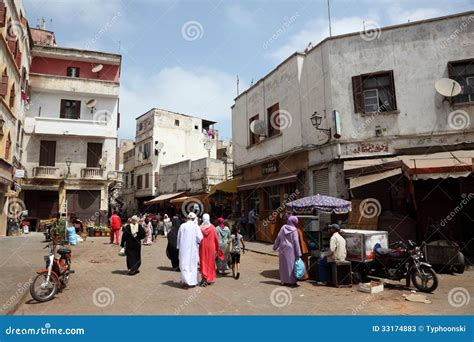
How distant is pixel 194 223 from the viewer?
8188mm

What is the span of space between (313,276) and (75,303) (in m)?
5.28

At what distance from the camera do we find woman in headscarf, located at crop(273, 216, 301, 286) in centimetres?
791

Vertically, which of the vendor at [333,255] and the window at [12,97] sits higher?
the window at [12,97]

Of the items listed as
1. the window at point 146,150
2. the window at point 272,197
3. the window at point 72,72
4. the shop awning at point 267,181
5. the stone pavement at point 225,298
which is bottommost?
the stone pavement at point 225,298

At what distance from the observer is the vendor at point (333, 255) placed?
7879 millimetres

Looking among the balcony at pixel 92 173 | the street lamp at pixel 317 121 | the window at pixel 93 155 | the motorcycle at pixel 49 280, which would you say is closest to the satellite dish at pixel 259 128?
the street lamp at pixel 317 121

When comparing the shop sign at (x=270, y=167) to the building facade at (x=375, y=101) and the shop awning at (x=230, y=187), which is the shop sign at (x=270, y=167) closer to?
the building facade at (x=375, y=101)

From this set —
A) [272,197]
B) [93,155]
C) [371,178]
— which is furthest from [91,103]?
[371,178]

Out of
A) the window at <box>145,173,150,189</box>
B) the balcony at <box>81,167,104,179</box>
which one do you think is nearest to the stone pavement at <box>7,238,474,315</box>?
the balcony at <box>81,167,104,179</box>

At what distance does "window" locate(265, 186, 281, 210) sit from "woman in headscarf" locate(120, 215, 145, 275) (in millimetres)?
8892

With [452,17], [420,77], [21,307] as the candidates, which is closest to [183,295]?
[21,307]

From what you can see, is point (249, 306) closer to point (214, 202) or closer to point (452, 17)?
point (452, 17)

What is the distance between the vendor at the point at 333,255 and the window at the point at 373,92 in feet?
23.6

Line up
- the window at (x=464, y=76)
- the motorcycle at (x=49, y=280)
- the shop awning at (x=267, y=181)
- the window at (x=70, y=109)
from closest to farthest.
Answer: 1. the motorcycle at (x=49, y=280)
2. the window at (x=464, y=76)
3. the shop awning at (x=267, y=181)
4. the window at (x=70, y=109)
